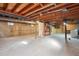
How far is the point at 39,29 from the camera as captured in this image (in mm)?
2551

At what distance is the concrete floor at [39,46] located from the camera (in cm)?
241

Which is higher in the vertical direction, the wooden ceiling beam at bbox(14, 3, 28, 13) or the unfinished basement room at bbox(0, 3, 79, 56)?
the wooden ceiling beam at bbox(14, 3, 28, 13)

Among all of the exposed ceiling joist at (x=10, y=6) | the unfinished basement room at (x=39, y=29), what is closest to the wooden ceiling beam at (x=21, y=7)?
the unfinished basement room at (x=39, y=29)

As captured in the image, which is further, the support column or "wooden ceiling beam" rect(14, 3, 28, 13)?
the support column

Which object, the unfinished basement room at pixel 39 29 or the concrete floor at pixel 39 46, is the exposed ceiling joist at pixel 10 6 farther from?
the concrete floor at pixel 39 46

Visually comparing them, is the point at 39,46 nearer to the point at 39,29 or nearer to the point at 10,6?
the point at 39,29

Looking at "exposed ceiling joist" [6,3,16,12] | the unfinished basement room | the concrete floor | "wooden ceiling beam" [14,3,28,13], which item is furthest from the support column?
"exposed ceiling joist" [6,3,16,12]

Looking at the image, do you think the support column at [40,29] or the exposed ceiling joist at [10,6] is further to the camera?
the support column at [40,29]

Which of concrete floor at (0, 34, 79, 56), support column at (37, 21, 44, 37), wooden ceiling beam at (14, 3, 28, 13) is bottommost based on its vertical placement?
concrete floor at (0, 34, 79, 56)

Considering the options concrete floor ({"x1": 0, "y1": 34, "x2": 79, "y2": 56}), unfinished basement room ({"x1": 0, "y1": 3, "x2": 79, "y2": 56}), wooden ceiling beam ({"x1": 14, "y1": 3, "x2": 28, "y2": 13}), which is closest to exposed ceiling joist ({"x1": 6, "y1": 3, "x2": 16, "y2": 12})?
unfinished basement room ({"x1": 0, "y1": 3, "x2": 79, "y2": 56})

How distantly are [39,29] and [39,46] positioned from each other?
0.34 m

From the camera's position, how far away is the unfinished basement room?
2354 mm

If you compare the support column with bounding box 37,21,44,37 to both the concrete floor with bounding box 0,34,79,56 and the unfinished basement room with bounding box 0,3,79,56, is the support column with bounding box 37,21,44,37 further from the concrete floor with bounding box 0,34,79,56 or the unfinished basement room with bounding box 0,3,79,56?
the concrete floor with bounding box 0,34,79,56

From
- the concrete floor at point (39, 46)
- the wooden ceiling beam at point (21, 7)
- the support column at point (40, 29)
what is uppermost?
the wooden ceiling beam at point (21, 7)
